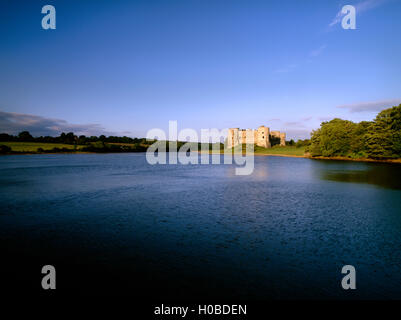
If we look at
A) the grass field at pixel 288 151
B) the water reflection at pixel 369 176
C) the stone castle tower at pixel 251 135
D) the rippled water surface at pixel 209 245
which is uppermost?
the stone castle tower at pixel 251 135

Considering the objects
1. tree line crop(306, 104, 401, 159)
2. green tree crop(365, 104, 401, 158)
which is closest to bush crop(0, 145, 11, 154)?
tree line crop(306, 104, 401, 159)

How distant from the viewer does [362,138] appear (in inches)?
2261

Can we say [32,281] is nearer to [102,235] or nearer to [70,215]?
[102,235]

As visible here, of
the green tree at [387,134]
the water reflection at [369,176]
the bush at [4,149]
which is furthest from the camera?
the bush at [4,149]

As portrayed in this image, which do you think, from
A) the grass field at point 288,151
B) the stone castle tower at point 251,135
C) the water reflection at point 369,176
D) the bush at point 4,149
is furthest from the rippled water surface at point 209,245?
the stone castle tower at point 251,135

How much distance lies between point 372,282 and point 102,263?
26.1ft

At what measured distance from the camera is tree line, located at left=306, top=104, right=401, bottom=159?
48.2m

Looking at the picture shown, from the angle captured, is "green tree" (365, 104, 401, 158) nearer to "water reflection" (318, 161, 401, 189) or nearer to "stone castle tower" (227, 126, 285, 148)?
"water reflection" (318, 161, 401, 189)

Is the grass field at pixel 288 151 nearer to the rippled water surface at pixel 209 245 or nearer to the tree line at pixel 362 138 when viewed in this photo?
the tree line at pixel 362 138

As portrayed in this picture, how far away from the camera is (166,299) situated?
18.9ft

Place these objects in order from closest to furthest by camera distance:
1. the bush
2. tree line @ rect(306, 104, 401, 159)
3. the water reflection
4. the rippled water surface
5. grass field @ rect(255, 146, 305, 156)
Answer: the rippled water surface → the water reflection → tree line @ rect(306, 104, 401, 159) → grass field @ rect(255, 146, 305, 156) → the bush

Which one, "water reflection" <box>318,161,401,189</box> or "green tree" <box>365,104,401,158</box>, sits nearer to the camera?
"water reflection" <box>318,161,401,189</box>

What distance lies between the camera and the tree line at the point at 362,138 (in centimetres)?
4819
